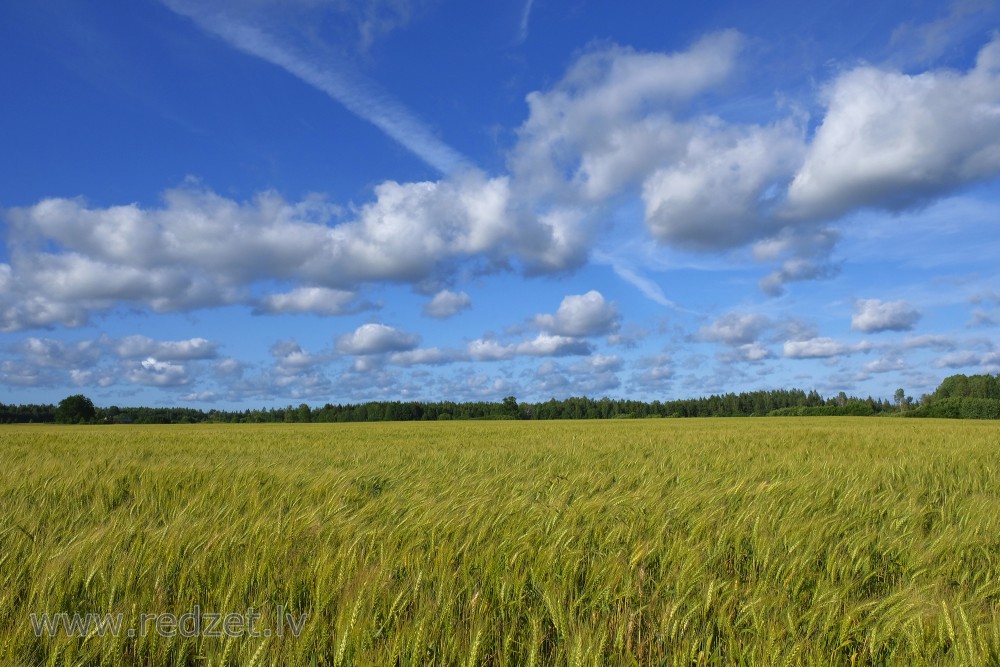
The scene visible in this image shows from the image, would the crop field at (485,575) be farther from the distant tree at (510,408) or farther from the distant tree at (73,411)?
the distant tree at (73,411)

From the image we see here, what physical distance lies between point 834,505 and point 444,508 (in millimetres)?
3117

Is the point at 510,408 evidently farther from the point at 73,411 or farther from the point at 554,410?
the point at 73,411

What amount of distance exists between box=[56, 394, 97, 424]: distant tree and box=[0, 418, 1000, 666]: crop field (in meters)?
103

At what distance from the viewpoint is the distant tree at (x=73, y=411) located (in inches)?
3413

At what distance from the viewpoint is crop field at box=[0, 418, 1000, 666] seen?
2047 mm

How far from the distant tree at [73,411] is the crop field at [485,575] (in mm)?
102688

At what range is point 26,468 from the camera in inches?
212

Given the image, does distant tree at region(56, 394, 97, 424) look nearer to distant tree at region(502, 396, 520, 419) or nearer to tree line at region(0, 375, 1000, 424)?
tree line at region(0, 375, 1000, 424)

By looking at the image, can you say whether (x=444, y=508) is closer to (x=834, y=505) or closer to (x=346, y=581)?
(x=346, y=581)

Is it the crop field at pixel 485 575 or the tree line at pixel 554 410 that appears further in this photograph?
the tree line at pixel 554 410

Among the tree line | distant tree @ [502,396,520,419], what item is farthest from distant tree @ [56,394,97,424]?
distant tree @ [502,396,520,419]

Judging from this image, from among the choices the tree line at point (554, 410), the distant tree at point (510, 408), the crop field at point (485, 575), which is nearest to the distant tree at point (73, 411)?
the tree line at point (554, 410)

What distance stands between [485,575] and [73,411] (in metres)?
107

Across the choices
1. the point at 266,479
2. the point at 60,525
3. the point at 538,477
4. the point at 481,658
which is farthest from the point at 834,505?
the point at 60,525
